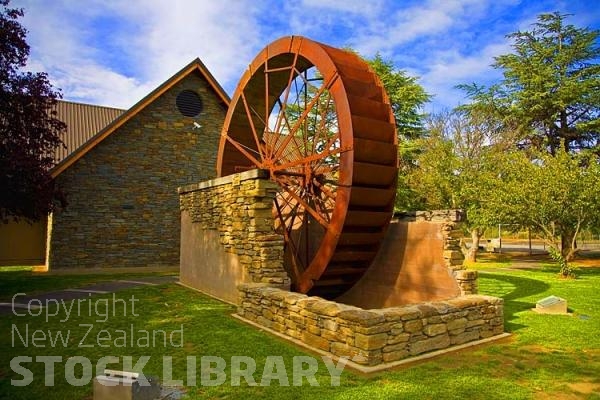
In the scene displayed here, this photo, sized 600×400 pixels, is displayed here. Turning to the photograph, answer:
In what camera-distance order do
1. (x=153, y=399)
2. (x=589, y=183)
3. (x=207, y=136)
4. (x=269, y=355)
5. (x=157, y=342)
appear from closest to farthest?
1. (x=153, y=399)
2. (x=269, y=355)
3. (x=157, y=342)
4. (x=589, y=183)
5. (x=207, y=136)

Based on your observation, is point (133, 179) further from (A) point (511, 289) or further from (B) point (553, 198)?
(B) point (553, 198)

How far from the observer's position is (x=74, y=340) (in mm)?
5172

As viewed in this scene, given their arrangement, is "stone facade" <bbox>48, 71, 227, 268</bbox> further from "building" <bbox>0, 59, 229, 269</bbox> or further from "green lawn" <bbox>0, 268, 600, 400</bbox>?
"green lawn" <bbox>0, 268, 600, 400</bbox>

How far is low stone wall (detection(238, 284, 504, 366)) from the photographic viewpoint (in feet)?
14.2

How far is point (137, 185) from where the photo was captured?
13156 millimetres

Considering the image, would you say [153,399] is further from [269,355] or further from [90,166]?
[90,166]

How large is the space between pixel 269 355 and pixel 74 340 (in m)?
2.53

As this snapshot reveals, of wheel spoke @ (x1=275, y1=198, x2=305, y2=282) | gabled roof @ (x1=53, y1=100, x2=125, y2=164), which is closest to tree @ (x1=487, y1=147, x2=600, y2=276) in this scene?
wheel spoke @ (x1=275, y1=198, x2=305, y2=282)

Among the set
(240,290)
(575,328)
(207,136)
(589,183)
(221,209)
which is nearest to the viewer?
(575,328)

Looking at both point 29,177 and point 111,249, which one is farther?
point 111,249

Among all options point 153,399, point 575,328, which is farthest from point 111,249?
point 575,328

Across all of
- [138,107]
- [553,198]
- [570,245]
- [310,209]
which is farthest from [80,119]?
[570,245]

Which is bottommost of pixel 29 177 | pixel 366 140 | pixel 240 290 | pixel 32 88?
pixel 240 290

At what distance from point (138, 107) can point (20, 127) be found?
485cm
